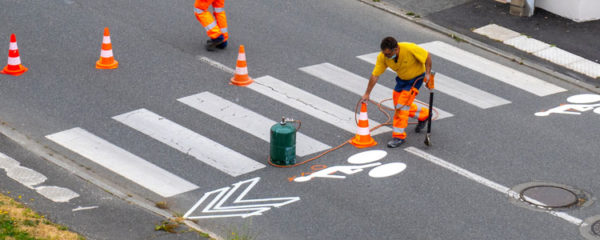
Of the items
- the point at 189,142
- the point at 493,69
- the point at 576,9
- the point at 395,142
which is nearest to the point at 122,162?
the point at 189,142

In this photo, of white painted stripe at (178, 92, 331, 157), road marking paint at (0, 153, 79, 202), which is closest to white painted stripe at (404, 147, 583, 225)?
white painted stripe at (178, 92, 331, 157)

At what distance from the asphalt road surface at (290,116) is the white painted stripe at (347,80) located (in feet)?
0.14

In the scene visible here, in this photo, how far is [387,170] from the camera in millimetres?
12531

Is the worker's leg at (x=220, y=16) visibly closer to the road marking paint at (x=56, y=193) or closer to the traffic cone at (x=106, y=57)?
the traffic cone at (x=106, y=57)

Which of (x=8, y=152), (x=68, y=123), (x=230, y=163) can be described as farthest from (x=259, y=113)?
(x=8, y=152)

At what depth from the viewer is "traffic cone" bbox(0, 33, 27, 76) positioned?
14992mm

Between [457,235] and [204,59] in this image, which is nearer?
[457,235]

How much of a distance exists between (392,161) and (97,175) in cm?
378

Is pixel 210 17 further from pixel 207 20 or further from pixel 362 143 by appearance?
pixel 362 143

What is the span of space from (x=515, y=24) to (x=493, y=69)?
228cm

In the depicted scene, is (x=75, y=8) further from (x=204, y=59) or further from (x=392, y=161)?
(x=392, y=161)

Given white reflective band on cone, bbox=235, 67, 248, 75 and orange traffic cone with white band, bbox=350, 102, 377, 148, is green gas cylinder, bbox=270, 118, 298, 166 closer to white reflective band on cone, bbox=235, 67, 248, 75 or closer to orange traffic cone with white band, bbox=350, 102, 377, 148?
orange traffic cone with white band, bbox=350, 102, 377, 148

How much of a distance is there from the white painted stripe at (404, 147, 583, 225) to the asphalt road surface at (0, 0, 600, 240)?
3 centimetres

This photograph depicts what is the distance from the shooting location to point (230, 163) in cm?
1259
